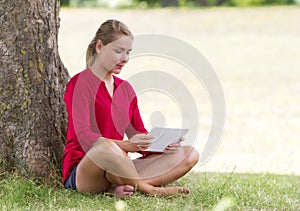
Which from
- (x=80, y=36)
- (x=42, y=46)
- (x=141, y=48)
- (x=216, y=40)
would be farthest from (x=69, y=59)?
(x=42, y=46)

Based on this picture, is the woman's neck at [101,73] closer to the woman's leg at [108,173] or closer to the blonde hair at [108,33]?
the blonde hair at [108,33]

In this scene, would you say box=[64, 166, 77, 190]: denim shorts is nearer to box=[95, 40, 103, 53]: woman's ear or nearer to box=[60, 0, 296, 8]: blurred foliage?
box=[95, 40, 103, 53]: woman's ear

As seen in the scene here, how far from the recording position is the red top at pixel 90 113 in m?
3.74

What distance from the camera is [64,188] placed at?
13.0 feet

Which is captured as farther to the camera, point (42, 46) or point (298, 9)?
point (298, 9)

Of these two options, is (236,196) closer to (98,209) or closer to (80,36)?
(98,209)

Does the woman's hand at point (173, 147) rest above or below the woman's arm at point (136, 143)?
below

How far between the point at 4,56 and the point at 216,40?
43.4 feet

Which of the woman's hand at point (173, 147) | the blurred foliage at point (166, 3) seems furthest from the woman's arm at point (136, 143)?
the blurred foliage at point (166, 3)

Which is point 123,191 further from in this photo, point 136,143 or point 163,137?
point 163,137

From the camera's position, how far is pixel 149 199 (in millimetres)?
3771

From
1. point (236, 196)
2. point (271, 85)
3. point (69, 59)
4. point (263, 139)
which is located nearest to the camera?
point (236, 196)

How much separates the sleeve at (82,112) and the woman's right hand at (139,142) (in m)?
0.19

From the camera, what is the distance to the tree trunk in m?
3.97
